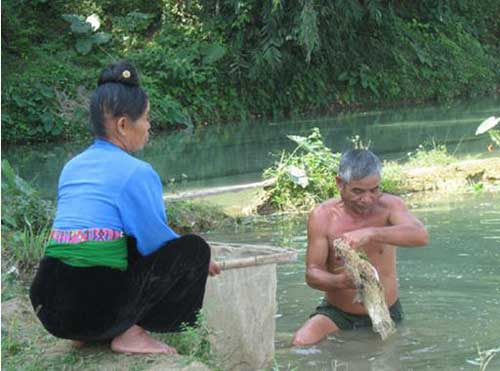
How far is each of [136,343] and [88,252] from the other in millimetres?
421

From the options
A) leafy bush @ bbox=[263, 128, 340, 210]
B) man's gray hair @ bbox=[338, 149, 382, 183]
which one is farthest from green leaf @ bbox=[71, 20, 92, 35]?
man's gray hair @ bbox=[338, 149, 382, 183]

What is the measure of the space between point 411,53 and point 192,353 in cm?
2222

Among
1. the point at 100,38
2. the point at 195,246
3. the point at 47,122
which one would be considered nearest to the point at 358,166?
the point at 195,246

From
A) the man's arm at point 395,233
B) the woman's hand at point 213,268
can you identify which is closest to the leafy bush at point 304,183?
the man's arm at point 395,233

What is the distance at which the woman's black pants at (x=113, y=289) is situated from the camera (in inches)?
158

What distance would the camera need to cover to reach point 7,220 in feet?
24.5

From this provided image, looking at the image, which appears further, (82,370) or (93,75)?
(93,75)

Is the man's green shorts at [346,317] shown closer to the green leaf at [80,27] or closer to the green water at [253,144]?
the green water at [253,144]

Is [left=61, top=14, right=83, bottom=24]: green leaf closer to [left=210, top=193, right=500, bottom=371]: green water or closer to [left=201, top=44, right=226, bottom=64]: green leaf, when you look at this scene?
[left=201, top=44, right=226, bottom=64]: green leaf

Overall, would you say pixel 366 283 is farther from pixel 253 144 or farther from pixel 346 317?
pixel 253 144

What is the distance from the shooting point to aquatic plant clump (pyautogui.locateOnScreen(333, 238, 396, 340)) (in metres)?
5.06

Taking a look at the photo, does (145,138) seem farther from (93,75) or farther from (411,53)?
(411,53)

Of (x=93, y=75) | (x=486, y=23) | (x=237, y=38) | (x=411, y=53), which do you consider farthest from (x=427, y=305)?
(x=486, y=23)

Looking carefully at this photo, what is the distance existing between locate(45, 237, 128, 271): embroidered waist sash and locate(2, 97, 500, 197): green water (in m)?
6.69
